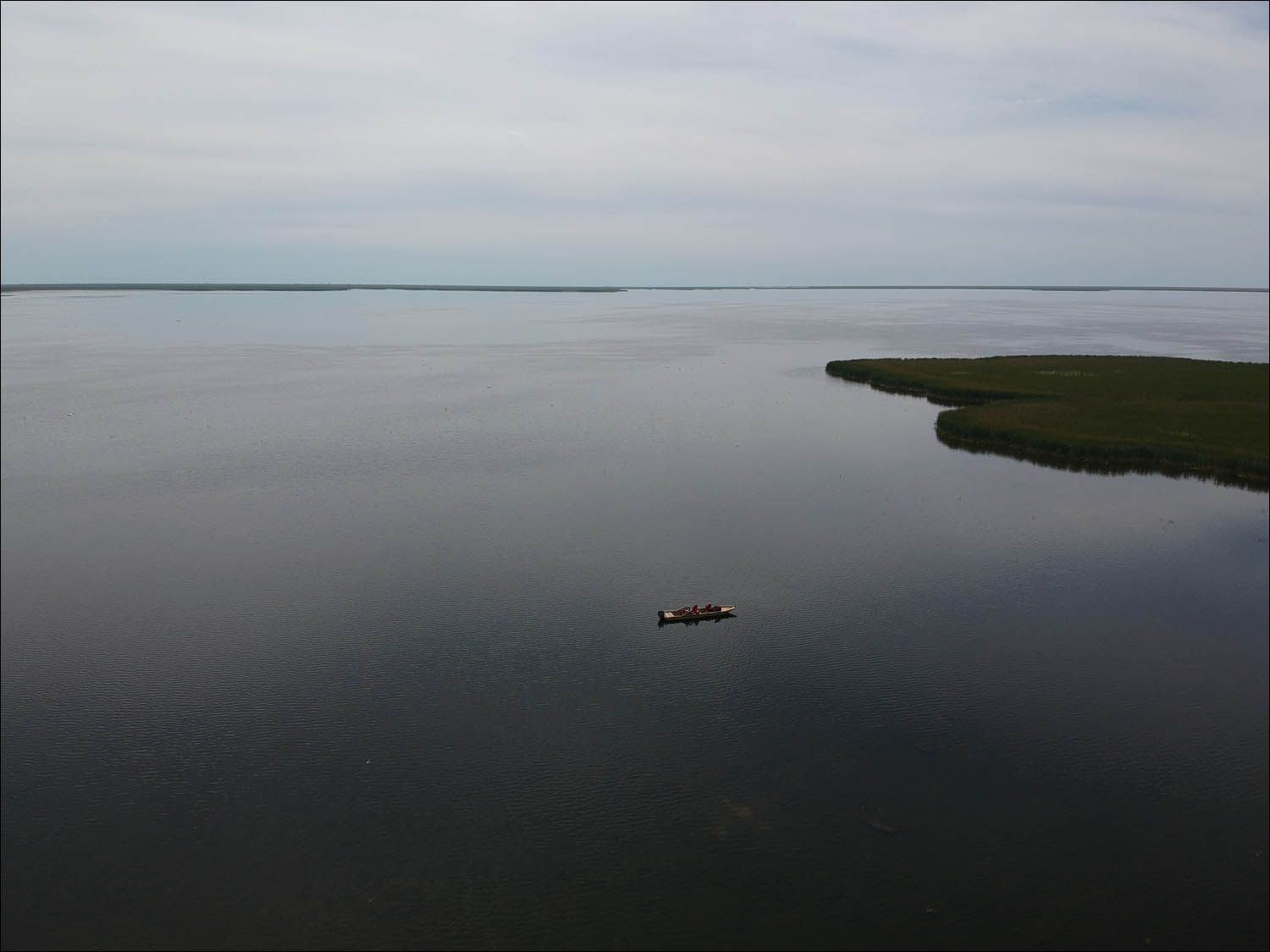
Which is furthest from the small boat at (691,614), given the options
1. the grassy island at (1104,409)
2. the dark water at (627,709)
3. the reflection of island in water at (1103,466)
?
the grassy island at (1104,409)

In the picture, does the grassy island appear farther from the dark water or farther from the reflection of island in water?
the dark water

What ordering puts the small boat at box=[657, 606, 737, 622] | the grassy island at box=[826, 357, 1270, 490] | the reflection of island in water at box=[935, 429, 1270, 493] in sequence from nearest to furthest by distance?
the small boat at box=[657, 606, 737, 622] → the reflection of island in water at box=[935, 429, 1270, 493] → the grassy island at box=[826, 357, 1270, 490]

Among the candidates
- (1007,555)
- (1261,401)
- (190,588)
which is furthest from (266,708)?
(1261,401)

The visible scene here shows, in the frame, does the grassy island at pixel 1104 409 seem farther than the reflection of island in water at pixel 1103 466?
Yes

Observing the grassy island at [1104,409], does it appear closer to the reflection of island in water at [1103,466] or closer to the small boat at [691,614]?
the reflection of island in water at [1103,466]

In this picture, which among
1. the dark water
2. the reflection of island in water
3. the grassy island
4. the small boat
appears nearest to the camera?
the dark water

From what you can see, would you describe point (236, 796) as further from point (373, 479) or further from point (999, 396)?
point (999, 396)

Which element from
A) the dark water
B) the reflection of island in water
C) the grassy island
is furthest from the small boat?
the grassy island
